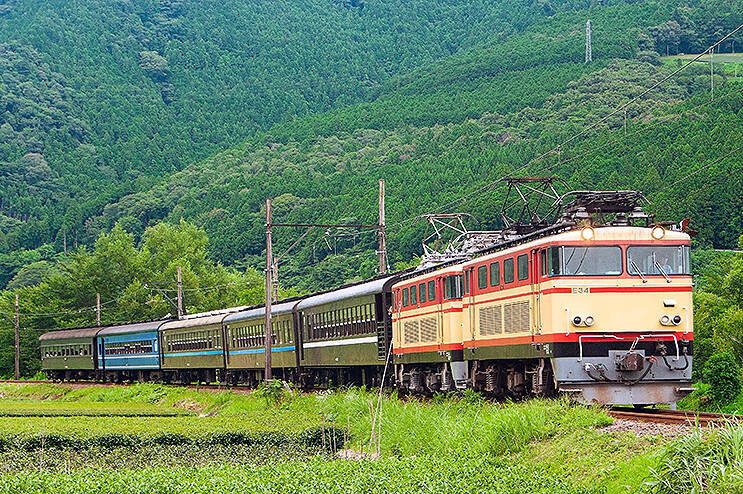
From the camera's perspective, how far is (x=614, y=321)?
22438 millimetres

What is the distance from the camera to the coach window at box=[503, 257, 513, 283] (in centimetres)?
2470

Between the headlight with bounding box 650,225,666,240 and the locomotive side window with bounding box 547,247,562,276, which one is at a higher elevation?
the headlight with bounding box 650,225,666,240

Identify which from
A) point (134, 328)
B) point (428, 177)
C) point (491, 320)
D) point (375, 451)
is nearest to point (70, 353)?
point (134, 328)

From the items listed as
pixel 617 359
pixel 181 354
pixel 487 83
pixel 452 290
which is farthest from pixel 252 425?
pixel 487 83

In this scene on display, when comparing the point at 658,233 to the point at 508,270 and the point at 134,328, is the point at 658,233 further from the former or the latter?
the point at 134,328

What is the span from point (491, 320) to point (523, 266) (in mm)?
2535

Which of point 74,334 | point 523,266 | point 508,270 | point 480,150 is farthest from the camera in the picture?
point 480,150

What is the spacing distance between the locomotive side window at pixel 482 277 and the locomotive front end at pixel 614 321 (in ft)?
11.9

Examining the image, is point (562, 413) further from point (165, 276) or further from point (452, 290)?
point (165, 276)

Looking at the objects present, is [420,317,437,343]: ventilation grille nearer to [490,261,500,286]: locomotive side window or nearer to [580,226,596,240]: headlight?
[490,261,500,286]: locomotive side window

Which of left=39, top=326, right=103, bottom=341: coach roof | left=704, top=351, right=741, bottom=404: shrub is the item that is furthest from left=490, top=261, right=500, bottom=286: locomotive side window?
left=39, top=326, right=103, bottom=341: coach roof

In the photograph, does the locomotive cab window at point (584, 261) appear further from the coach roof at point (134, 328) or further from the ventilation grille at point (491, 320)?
the coach roof at point (134, 328)

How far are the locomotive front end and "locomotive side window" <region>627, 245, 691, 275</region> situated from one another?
0.02m

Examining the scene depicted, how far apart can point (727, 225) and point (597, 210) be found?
60915 millimetres
